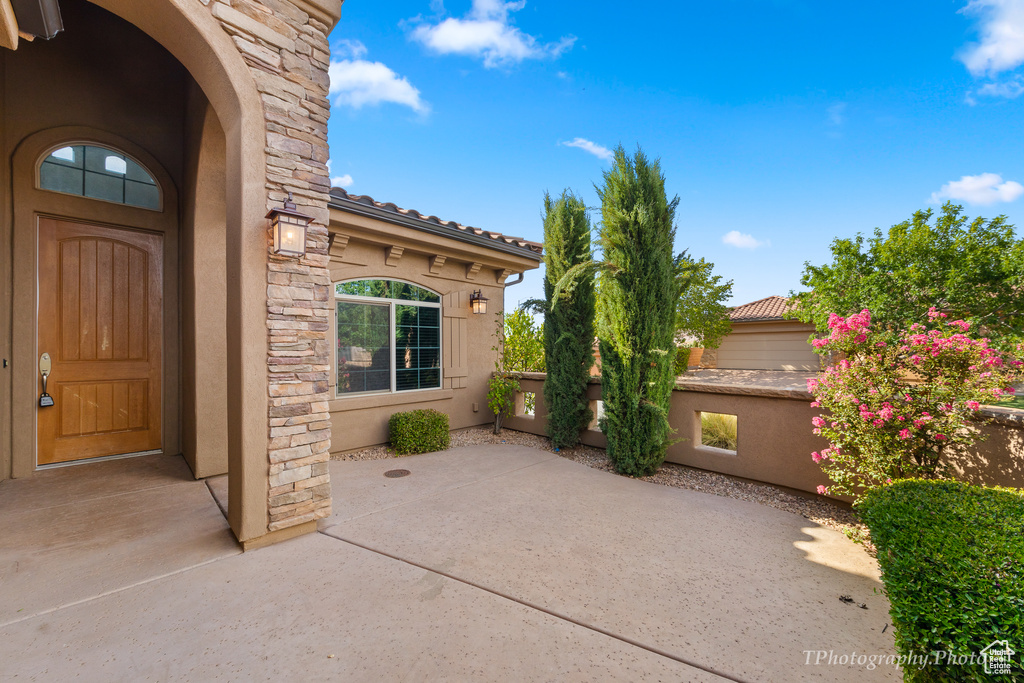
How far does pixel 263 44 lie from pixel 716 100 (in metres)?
9.30

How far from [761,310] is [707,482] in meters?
16.3

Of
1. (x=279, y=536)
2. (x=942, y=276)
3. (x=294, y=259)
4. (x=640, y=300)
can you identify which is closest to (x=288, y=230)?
(x=294, y=259)

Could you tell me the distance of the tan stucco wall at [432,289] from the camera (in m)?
5.47

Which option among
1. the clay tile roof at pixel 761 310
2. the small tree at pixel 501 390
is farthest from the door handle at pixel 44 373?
the clay tile roof at pixel 761 310

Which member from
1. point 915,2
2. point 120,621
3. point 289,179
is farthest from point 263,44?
point 915,2

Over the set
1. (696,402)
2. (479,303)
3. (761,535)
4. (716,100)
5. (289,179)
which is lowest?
(761,535)

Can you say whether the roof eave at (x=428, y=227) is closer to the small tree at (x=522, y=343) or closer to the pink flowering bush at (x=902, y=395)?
the small tree at (x=522, y=343)

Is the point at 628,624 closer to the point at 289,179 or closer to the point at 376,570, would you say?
the point at 376,570

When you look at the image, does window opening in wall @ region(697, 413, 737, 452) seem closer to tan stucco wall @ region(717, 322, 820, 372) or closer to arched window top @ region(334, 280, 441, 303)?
arched window top @ region(334, 280, 441, 303)

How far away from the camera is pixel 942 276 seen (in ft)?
40.9

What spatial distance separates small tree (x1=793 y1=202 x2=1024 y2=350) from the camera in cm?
1180

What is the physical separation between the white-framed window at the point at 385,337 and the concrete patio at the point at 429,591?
2330 millimetres

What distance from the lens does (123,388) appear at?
443cm

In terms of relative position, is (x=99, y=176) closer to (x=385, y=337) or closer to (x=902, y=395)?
(x=385, y=337)
